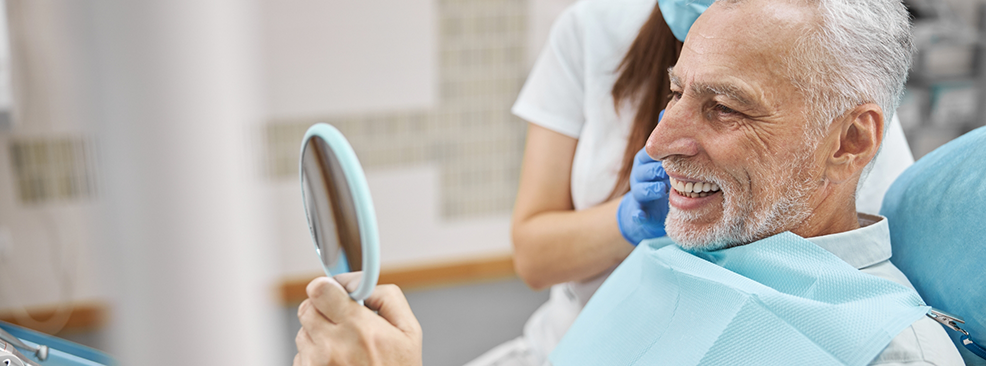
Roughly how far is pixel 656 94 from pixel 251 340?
0.79 m

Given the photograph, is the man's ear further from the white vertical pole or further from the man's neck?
the white vertical pole

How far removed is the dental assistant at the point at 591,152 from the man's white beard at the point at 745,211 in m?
0.08

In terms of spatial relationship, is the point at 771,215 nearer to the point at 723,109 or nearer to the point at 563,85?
the point at 723,109

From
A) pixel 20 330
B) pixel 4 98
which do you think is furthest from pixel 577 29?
pixel 4 98

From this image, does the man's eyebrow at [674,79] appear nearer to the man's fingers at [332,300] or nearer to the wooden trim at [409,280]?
the man's fingers at [332,300]

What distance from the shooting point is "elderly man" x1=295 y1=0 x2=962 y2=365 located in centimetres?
70

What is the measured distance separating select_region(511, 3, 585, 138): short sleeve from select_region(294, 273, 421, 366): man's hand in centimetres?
50

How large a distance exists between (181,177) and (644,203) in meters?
0.74

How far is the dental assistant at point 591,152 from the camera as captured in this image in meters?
0.97

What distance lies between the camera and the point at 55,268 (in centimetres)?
251

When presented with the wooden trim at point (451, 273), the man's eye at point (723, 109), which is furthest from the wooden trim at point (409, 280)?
the man's eye at point (723, 109)

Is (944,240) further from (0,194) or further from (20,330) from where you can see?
(0,194)

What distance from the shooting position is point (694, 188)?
0.81 meters

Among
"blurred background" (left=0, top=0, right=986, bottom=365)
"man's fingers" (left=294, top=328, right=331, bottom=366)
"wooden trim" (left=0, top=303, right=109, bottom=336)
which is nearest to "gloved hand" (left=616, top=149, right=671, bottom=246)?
"man's fingers" (left=294, top=328, right=331, bottom=366)
